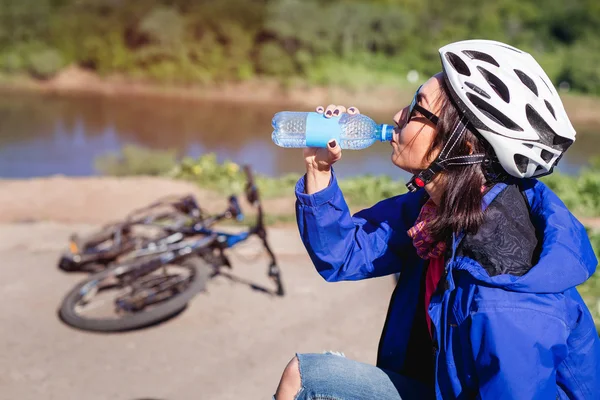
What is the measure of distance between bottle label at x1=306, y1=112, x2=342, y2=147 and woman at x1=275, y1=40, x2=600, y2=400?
0.09 feet

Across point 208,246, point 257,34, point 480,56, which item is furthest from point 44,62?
point 480,56

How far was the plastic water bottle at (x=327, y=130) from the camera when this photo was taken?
1.97m

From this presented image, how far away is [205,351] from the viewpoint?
4.38 meters

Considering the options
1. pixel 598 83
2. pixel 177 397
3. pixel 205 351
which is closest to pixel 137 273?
pixel 205 351

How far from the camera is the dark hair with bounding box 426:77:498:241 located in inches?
70.9

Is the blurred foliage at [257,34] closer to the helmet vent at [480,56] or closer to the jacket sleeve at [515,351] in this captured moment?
the helmet vent at [480,56]

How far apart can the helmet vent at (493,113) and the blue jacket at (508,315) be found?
17cm

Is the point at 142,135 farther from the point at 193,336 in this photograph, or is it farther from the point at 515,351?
the point at 515,351

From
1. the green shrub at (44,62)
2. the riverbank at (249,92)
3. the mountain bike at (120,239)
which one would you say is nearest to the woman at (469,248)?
the mountain bike at (120,239)

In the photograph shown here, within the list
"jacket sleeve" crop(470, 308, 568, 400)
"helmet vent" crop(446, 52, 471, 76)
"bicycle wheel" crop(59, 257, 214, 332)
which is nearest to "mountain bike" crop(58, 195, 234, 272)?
"bicycle wheel" crop(59, 257, 214, 332)

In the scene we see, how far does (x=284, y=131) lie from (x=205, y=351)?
255 centimetres

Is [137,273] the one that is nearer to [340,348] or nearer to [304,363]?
[340,348]

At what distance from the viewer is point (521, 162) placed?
1.83 meters

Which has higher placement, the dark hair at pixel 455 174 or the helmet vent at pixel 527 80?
the helmet vent at pixel 527 80
